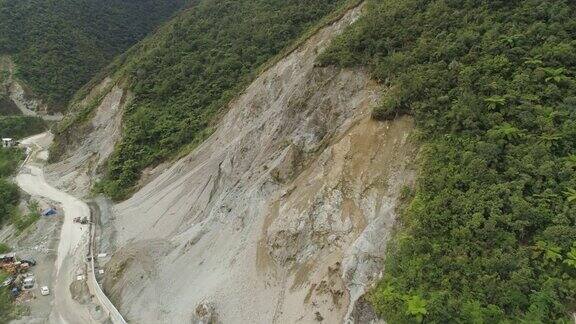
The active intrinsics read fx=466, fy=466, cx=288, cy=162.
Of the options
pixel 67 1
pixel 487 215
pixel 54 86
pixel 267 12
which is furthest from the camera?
pixel 67 1

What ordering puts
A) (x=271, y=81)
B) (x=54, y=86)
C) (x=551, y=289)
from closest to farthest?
(x=551, y=289)
(x=271, y=81)
(x=54, y=86)

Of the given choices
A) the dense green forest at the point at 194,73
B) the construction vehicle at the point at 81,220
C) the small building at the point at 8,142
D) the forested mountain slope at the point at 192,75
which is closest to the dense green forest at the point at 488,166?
the forested mountain slope at the point at 192,75

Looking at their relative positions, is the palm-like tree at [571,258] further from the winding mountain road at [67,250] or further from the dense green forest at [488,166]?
the winding mountain road at [67,250]

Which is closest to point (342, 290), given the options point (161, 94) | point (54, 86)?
point (161, 94)

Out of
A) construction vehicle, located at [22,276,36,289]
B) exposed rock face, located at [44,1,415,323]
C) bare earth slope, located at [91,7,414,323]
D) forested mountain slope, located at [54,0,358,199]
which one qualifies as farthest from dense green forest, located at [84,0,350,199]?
construction vehicle, located at [22,276,36,289]

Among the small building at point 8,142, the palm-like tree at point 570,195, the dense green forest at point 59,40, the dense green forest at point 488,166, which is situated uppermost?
the dense green forest at point 59,40

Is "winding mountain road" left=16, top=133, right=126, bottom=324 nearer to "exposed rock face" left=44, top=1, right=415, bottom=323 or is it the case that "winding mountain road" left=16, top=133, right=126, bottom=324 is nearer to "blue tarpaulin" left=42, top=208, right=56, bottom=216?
"blue tarpaulin" left=42, top=208, right=56, bottom=216

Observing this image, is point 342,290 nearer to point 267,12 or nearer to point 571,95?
point 571,95
